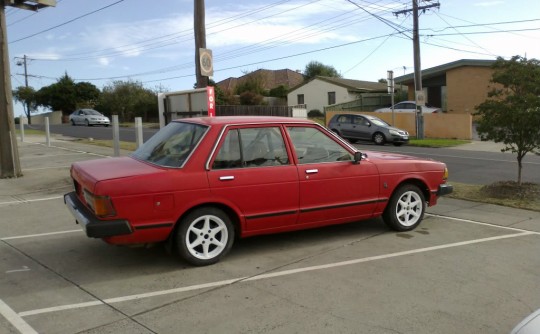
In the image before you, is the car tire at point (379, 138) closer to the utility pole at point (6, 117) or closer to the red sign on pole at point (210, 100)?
the red sign on pole at point (210, 100)

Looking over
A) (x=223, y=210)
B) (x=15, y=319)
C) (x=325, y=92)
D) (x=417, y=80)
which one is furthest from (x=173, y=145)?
(x=325, y=92)

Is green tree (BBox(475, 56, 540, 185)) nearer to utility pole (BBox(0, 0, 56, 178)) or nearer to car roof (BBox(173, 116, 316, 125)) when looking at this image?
car roof (BBox(173, 116, 316, 125))

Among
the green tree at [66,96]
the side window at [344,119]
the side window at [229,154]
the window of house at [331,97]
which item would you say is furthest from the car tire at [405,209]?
the green tree at [66,96]

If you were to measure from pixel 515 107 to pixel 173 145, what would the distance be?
6.10 metres

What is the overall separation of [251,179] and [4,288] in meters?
2.56

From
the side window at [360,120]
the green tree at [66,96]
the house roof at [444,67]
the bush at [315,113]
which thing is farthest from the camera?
the green tree at [66,96]

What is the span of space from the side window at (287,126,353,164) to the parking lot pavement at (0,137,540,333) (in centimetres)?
103

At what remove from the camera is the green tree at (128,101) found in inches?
1951

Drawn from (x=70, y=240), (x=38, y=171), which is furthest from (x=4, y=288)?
(x=38, y=171)

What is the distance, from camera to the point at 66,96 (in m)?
57.6

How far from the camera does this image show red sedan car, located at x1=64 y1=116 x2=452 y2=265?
480 centimetres

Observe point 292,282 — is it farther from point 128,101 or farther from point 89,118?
point 128,101

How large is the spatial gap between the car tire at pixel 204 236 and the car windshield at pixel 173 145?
58 cm

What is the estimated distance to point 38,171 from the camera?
501 inches
